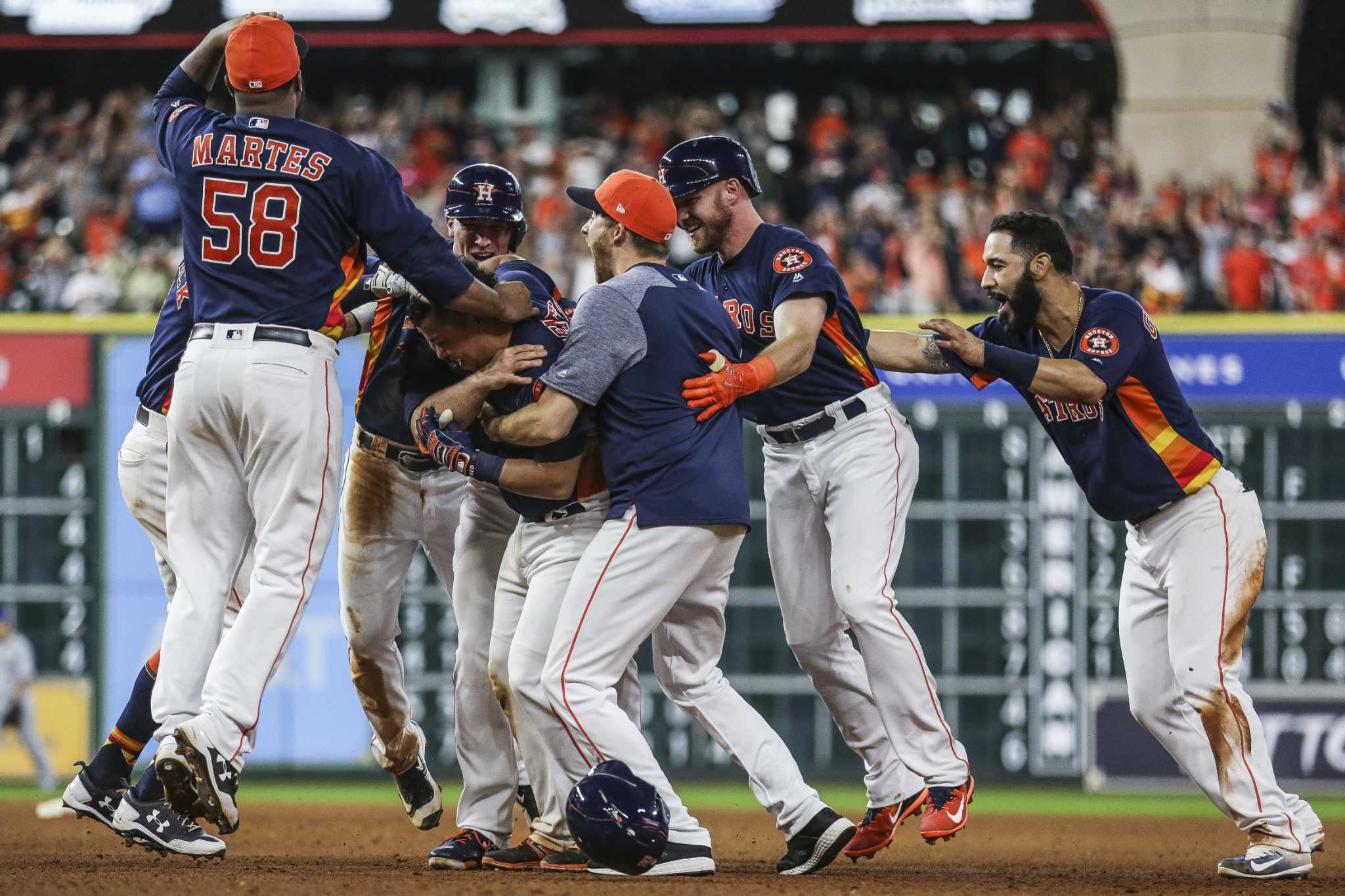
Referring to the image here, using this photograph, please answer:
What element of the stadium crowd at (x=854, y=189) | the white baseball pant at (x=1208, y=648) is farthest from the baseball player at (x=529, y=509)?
the stadium crowd at (x=854, y=189)

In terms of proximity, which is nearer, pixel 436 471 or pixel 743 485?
pixel 743 485

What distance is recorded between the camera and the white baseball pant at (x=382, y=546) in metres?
6.34

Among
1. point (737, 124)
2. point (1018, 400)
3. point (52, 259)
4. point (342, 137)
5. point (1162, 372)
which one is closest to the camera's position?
point (342, 137)

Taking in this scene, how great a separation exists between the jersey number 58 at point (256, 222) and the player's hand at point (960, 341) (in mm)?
2186

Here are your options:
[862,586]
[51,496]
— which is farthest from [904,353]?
[51,496]

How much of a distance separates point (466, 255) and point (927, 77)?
12.2m

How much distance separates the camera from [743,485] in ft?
18.9

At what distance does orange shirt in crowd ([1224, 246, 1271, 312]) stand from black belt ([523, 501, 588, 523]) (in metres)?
9.30

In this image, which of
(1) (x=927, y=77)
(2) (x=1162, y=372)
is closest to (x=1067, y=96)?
(1) (x=927, y=77)

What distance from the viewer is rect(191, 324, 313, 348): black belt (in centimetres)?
541

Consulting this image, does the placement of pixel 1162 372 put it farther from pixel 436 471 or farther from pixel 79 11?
pixel 79 11

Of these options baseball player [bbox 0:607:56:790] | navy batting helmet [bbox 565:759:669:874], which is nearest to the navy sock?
navy batting helmet [bbox 565:759:669:874]

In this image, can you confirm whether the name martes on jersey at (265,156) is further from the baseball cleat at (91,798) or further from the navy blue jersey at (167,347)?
the baseball cleat at (91,798)

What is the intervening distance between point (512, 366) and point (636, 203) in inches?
26.6
